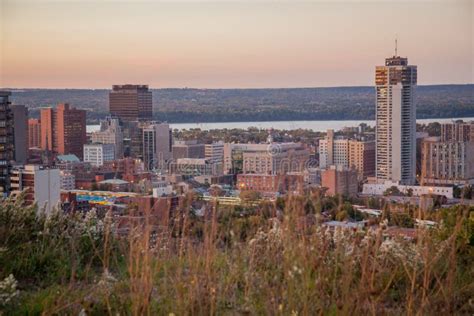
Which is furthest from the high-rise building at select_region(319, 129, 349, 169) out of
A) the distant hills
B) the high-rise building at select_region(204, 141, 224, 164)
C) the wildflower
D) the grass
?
the wildflower

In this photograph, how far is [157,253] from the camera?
2.54 metres

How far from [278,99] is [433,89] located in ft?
27.5

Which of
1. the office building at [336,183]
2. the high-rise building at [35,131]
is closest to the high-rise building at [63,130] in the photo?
the high-rise building at [35,131]

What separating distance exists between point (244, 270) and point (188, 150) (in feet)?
105

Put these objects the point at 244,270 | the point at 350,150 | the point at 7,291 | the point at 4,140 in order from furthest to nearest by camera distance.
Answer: the point at 350,150, the point at 4,140, the point at 244,270, the point at 7,291

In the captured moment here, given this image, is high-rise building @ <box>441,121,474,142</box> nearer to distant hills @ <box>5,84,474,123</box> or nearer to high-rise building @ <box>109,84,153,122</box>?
distant hills @ <box>5,84,474,123</box>

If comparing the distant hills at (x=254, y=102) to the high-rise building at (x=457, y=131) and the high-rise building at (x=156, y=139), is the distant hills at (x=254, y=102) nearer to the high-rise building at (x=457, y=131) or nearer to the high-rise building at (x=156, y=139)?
the high-rise building at (x=156, y=139)

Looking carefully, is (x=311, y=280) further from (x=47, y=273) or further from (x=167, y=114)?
(x=167, y=114)

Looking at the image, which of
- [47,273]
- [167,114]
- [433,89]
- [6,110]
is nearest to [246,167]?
[6,110]

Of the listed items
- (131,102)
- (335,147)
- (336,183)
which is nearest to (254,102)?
(131,102)

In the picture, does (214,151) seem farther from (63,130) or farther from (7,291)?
(7,291)

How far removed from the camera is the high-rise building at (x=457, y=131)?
68.5 feet

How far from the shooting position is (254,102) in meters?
39.3

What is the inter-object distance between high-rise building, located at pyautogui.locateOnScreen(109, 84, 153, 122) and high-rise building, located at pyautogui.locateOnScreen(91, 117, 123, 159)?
6.30 ft
